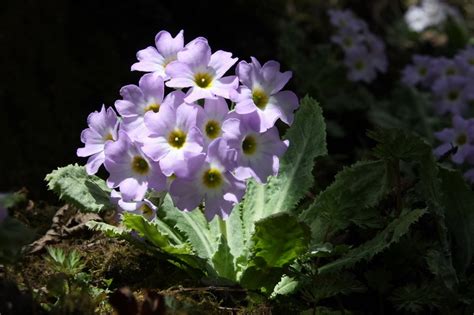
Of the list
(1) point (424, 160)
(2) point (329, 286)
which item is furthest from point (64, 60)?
(2) point (329, 286)

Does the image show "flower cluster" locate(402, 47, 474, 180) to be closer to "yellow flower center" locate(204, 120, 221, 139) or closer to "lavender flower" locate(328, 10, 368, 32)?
"lavender flower" locate(328, 10, 368, 32)

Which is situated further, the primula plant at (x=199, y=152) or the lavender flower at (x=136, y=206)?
the lavender flower at (x=136, y=206)

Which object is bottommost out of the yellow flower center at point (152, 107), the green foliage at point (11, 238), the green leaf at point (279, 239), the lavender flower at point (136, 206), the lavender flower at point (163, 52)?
the green foliage at point (11, 238)

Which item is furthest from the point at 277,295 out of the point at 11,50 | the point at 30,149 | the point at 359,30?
the point at 359,30

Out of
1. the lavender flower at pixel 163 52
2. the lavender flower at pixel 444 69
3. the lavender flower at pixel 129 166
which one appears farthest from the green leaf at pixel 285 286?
the lavender flower at pixel 444 69

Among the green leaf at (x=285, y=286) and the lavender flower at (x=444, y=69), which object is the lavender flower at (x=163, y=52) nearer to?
the green leaf at (x=285, y=286)
